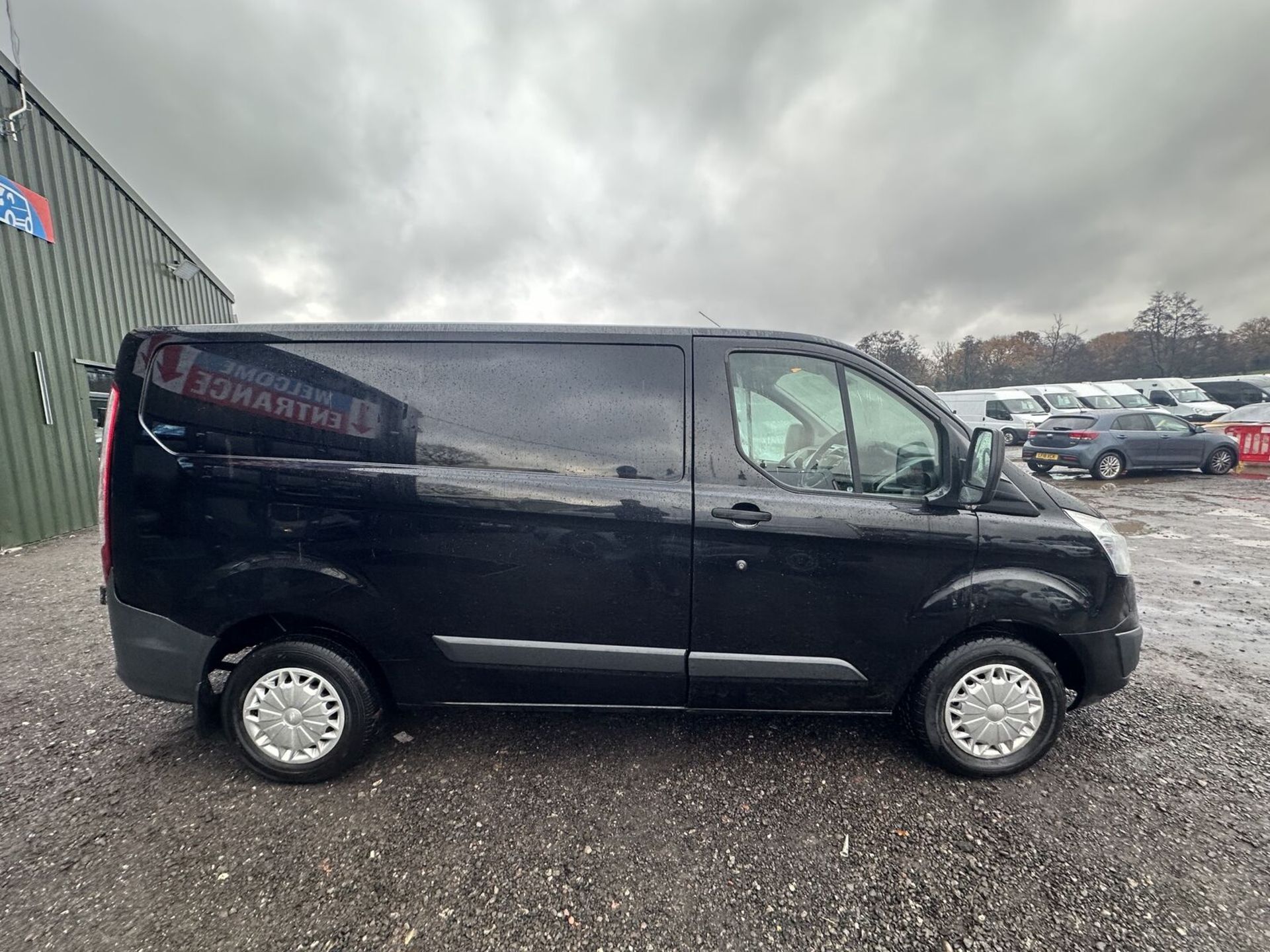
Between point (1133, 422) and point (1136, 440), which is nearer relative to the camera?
point (1136, 440)

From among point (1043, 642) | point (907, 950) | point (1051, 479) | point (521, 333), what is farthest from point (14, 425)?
point (1051, 479)

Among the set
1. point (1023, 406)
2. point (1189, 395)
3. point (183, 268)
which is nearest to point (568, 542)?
point (183, 268)

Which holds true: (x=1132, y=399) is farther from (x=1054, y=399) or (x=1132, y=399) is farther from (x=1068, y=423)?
(x=1068, y=423)

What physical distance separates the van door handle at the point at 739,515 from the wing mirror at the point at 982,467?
2.86 feet

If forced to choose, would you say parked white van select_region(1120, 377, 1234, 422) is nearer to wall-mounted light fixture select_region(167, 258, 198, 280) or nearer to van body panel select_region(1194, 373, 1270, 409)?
van body panel select_region(1194, 373, 1270, 409)

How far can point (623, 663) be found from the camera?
2357 mm

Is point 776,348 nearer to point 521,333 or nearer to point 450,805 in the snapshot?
point 521,333

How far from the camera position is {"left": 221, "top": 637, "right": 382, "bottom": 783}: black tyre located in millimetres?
2318

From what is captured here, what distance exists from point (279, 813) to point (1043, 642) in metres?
3.44

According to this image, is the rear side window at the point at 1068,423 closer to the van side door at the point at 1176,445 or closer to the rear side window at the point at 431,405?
the van side door at the point at 1176,445

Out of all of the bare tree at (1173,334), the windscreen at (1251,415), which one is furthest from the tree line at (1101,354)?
the windscreen at (1251,415)

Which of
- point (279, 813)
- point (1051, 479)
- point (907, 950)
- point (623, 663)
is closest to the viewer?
point (907, 950)

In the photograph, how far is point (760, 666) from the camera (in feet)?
7.73

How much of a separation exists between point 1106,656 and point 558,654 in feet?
8.14
